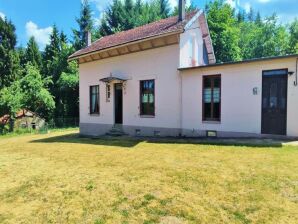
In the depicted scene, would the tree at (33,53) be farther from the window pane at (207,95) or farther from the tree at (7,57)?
the window pane at (207,95)

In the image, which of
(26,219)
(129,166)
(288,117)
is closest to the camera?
(26,219)

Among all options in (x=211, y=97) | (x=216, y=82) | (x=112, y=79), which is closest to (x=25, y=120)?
(x=112, y=79)

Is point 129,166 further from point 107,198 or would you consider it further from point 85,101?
point 85,101

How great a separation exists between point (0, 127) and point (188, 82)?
62.2 ft

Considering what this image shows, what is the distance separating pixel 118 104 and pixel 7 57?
1748 cm

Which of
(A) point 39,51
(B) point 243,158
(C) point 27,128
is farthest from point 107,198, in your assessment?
(A) point 39,51

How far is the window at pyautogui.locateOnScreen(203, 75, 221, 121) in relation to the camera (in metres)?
11.7

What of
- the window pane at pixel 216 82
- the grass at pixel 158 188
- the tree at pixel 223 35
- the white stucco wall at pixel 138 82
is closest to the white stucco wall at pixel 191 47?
the white stucco wall at pixel 138 82

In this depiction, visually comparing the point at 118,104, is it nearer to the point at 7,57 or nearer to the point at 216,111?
the point at 216,111

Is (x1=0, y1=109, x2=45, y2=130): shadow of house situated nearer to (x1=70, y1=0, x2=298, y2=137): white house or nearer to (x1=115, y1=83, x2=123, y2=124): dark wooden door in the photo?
(x1=70, y1=0, x2=298, y2=137): white house

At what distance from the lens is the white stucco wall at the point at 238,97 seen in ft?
32.3

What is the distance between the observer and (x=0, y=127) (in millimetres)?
23219

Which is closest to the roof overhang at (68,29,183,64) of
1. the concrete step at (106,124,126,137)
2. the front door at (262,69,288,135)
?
the concrete step at (106,124,126,137)

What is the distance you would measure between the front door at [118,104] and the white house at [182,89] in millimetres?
62
